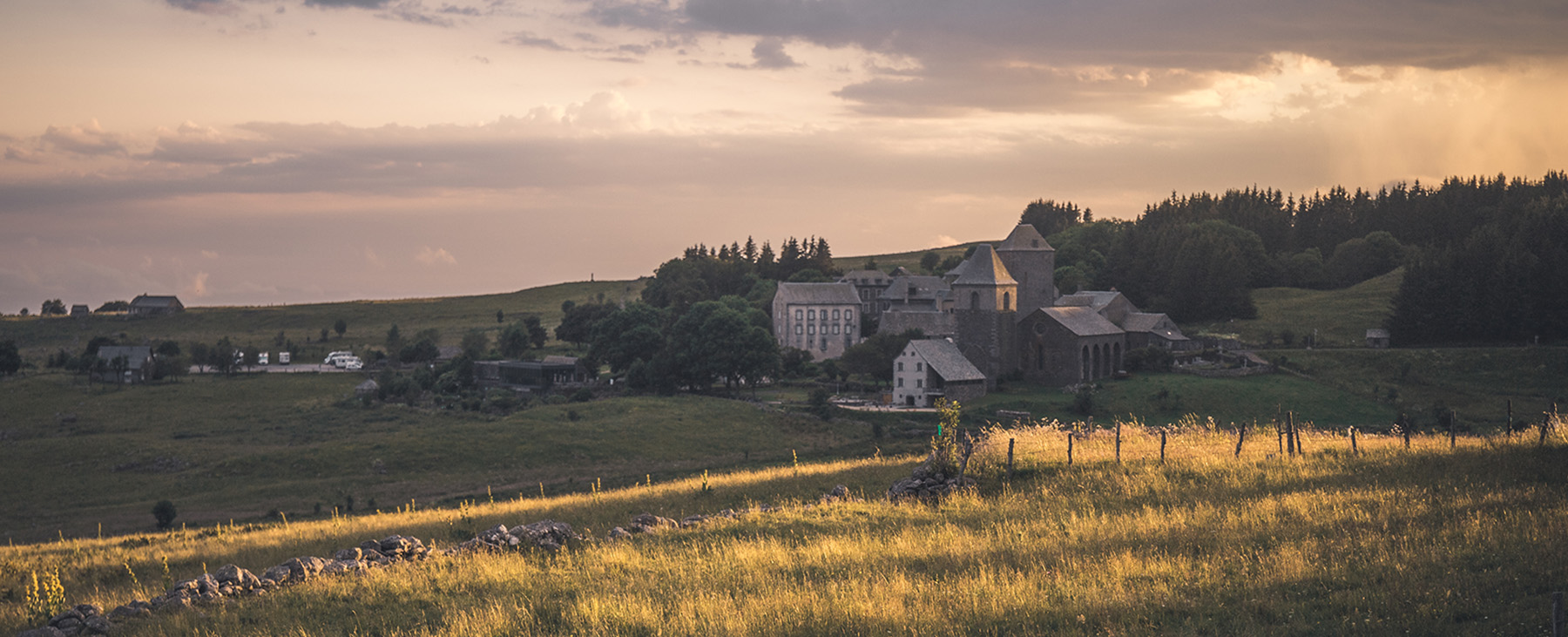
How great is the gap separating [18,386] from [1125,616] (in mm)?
105244

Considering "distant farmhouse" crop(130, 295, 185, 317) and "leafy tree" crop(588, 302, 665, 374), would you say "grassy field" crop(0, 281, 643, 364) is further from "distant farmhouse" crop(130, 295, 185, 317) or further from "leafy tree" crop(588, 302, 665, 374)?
"leafy tree" crop(588, 302, 665, 374)

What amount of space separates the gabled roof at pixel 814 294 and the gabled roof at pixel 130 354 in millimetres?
64214

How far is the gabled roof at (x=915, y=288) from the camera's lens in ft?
382

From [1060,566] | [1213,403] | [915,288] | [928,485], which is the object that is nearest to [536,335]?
[915,288]

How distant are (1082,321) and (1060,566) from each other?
69.4 m

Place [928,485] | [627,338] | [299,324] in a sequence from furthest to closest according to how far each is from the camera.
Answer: [299,324] → [627,338] → [928,485]

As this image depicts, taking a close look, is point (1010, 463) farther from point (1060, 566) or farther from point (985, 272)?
point (985, 272)

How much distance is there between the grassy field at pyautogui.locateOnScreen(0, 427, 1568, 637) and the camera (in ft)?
40.0

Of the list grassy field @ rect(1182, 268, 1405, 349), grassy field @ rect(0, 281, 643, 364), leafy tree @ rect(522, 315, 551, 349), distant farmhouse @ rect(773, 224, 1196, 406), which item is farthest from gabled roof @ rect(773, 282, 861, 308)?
grassy field @ rect(1182, 268, 1405, 349)

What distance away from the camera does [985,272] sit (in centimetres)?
8412

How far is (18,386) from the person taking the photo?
88500 mm

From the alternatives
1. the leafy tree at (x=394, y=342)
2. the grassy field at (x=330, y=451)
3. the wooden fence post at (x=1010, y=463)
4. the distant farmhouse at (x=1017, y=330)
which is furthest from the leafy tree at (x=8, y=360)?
the wooden fence post at (x=1010, y=463)

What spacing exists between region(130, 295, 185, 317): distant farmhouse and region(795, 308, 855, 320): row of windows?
112503 mm

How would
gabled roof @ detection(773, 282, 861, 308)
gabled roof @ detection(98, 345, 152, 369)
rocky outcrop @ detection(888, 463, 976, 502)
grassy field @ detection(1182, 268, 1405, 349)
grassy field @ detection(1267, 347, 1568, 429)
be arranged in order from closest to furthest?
rocky outcrop @ detection(888, 463, 976, 502) < grassy field @ detection(1267, 347, 1568, 429) < grassy field @ detection(1182, 268, 1405, 349) < gabled roof @ detection(98, 345, 152, 369) < gabled roof @ detection(773, 282, 861, 308)
